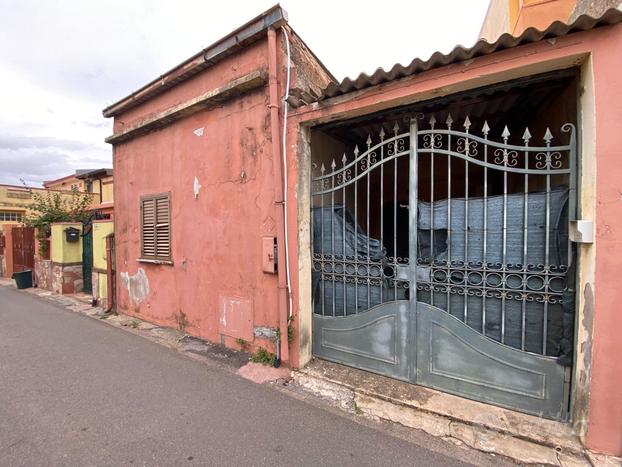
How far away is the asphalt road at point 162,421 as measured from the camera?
95.9 inches

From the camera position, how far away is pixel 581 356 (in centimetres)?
242

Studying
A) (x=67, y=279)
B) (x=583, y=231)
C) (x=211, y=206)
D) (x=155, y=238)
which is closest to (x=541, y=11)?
(x=583, y=231)

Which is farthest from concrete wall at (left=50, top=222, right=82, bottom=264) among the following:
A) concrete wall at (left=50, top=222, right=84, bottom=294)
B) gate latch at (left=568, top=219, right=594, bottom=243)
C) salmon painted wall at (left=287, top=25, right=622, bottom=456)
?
gate latch at (left=568, top=219, right=594, bottom=243)

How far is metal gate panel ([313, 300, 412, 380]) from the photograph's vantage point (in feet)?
11.0

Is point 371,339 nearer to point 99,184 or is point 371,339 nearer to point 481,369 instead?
point 481,369

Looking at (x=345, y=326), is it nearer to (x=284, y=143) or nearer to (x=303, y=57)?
(x=284, y=143)

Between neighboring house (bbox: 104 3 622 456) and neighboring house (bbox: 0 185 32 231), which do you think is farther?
neighboring house (bbox: 0 185 32 231)

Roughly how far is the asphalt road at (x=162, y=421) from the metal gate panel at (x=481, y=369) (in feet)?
2.56

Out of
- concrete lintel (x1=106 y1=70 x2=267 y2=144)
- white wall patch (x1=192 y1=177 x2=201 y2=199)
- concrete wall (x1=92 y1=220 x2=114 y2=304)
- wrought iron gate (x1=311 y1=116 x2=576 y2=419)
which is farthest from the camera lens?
concrete wall (x1=92 y1=220 x2=114 y2=304)

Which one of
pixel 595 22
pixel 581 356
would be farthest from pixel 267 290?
pixel 595 22

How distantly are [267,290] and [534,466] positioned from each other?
317 centimetres

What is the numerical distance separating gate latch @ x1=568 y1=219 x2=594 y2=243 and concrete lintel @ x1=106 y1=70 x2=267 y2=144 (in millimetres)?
3833

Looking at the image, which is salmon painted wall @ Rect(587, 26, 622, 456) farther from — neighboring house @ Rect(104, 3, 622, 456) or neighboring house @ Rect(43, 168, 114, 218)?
neighboring house @ Rect(43, 168, 114, 218)

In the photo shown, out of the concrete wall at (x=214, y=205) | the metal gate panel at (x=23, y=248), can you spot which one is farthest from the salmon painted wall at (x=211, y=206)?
the metal gate panel at (x=23, y=248)
